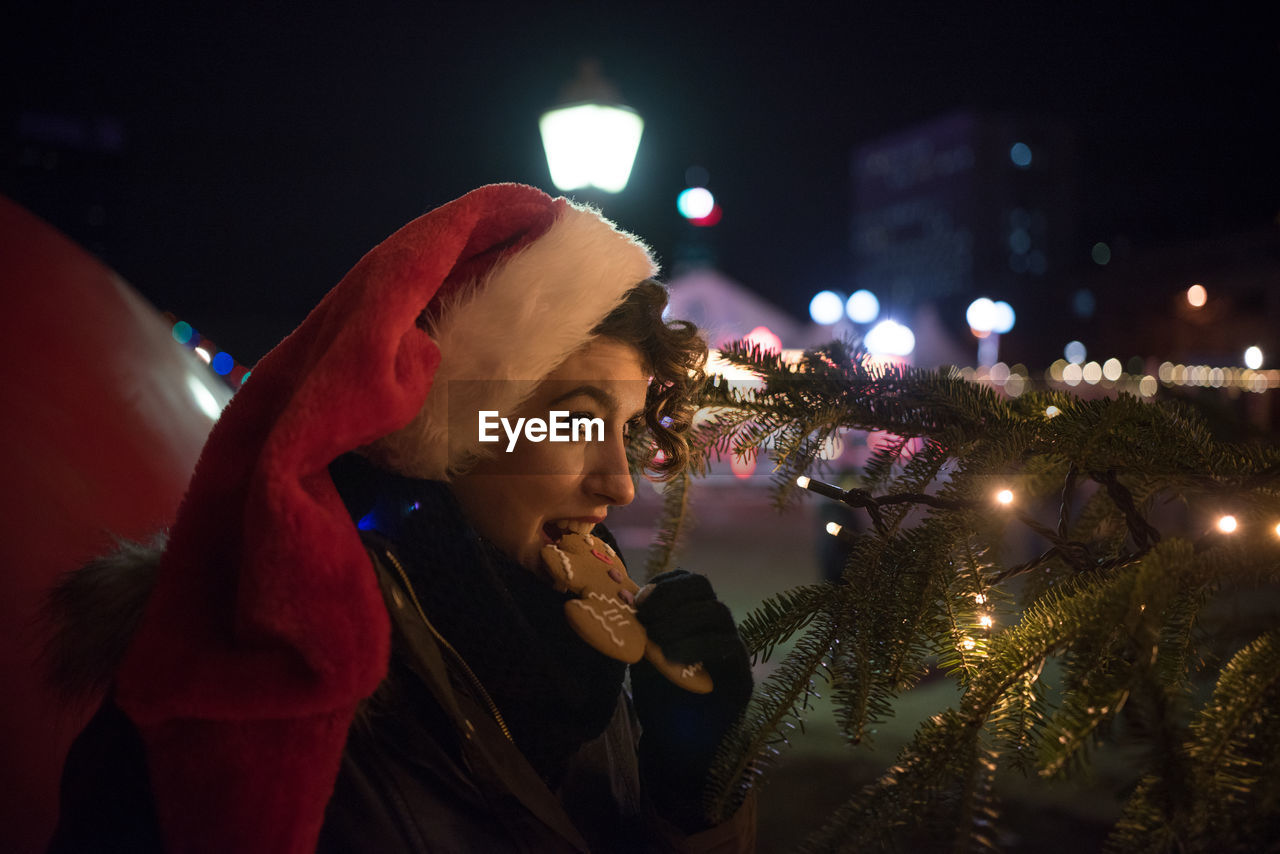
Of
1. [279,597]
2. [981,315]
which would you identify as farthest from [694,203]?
[981,315]

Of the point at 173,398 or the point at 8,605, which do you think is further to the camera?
the point at 173,398

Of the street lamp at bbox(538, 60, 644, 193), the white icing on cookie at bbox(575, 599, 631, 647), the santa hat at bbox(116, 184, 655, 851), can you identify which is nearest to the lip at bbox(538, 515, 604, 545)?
the white icing on cookie at bbox(575, 599, 631, 647)

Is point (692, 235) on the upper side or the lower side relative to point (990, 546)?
upper

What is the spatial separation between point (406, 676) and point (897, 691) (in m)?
0.70

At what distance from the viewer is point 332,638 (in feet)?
2.85

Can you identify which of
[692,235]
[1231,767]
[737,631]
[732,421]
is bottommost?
[737,631]

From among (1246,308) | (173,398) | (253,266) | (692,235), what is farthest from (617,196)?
(1246,308)

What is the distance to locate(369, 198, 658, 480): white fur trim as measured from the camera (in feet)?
4.22

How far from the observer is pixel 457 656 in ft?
3.82

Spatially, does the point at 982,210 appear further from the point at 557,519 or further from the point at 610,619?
the point at 610,619

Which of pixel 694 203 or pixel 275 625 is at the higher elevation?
pixel 694 203

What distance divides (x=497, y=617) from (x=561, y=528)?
0.24 meters

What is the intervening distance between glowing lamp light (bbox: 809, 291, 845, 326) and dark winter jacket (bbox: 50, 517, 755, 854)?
26.8 metres

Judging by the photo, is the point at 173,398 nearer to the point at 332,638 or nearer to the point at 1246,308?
the point at 332,638
